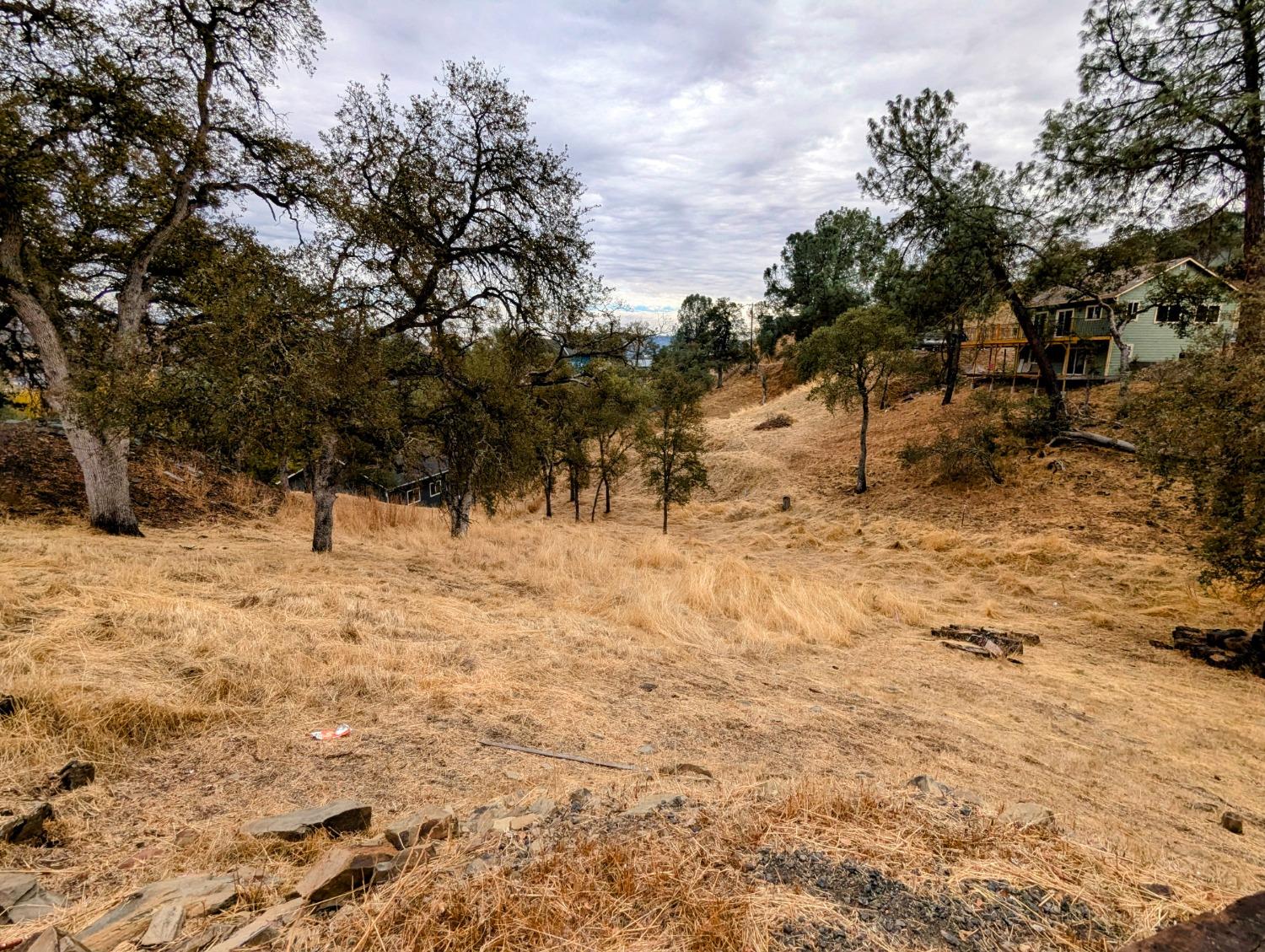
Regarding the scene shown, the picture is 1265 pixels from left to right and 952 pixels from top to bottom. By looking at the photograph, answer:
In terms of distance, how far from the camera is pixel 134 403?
21.0 feet

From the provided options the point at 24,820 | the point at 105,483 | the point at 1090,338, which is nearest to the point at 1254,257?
the point at 1090,338

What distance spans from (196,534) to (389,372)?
5006 millimetres

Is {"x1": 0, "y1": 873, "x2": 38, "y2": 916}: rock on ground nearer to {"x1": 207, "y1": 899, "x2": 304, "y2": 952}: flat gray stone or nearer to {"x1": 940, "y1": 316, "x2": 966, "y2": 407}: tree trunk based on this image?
{"x1": 207, "y1": 899, "x2": 304, "y2": 952}: flat gray stone

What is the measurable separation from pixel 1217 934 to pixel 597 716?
3577 millimetres

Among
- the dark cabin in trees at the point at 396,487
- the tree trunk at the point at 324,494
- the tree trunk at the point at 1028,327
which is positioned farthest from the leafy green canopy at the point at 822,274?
the tree trunk at the point at 324,494

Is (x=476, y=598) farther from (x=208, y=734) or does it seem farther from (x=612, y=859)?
(x=612, y=859)

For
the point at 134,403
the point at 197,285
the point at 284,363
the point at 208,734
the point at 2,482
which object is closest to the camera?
the point at 208,734

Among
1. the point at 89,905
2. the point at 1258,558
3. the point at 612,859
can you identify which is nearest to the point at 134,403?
the point at 89,905

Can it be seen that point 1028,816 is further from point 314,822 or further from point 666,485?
point 666,485

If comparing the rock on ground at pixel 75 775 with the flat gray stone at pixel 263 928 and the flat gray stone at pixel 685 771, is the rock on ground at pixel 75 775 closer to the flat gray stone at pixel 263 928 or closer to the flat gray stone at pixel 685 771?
the flat gray stone at pixel 263 928

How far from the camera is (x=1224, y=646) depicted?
823 centimetres

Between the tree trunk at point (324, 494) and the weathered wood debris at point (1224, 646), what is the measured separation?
14101 mm

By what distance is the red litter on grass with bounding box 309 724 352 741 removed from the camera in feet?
11.9

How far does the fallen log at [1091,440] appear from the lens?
16.3 metres
